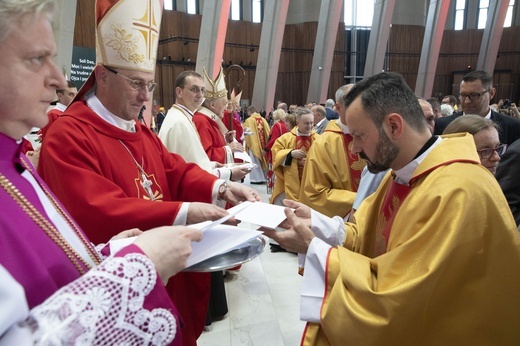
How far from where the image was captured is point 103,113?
207 cm

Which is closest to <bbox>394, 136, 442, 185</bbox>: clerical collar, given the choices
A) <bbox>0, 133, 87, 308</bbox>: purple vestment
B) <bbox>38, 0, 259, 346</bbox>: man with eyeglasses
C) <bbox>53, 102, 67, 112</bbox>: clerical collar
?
<bbox>38, 0, 259, 346</bbox>: man with eyeglasses

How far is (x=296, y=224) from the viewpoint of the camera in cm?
170

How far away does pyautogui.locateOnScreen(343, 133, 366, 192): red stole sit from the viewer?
3636mm

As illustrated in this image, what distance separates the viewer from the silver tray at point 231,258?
1.27 metres

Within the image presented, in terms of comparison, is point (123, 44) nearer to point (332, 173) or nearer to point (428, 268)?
point (428, 268)

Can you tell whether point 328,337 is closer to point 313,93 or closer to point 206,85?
point 206,85

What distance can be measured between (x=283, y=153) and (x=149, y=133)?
306cm

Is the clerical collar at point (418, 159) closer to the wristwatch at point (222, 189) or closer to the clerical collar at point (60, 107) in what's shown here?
the wristwatch at point (222, 189)

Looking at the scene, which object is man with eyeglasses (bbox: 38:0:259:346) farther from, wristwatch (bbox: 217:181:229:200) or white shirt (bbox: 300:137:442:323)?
white shirt (bbox: 300:137:442:323)

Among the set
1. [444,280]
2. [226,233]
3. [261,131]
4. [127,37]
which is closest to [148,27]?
[127,37]

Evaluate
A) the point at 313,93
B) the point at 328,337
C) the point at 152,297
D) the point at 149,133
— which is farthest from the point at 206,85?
the point at 313,93

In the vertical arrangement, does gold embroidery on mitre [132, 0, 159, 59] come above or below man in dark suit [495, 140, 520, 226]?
above

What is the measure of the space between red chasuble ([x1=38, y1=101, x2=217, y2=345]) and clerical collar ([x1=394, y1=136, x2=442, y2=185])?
1062 millimetres

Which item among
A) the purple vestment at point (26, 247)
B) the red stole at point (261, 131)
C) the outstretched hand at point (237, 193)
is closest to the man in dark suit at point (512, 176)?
the outstretched hand at point (237, 193)
